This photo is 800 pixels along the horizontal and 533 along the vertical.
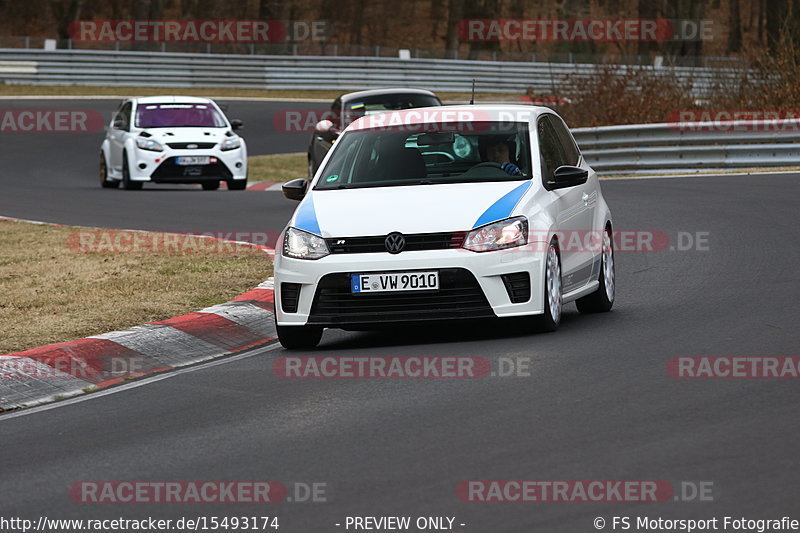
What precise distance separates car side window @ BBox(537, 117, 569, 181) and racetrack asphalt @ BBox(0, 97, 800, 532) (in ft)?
3.60

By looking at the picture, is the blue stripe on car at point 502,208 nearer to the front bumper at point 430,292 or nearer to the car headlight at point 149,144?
the front bumper at point 430,292

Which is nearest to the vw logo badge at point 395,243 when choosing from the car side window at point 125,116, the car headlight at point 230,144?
the car headlight at point 230,144

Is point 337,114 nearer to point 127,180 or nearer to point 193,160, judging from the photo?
point 193,160

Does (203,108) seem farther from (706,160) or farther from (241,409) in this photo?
(241,409)

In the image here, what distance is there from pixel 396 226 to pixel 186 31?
266 ft

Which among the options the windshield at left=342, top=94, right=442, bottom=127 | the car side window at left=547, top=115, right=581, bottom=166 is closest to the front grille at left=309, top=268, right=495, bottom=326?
the car side window at left=547, top=115, right=581, bottom=166

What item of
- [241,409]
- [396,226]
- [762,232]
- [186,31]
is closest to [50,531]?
[241,409]

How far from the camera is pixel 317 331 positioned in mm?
10195

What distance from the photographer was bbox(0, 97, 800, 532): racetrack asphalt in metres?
5.83

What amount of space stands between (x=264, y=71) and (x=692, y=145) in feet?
95.1

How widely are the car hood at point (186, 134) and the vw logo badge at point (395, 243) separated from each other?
16.5 m

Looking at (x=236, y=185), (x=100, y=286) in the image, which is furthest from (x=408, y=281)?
(x=236, y=185)

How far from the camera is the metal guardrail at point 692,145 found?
2462cm

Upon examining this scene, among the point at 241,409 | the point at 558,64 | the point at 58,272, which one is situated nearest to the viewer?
the point at 241,409
